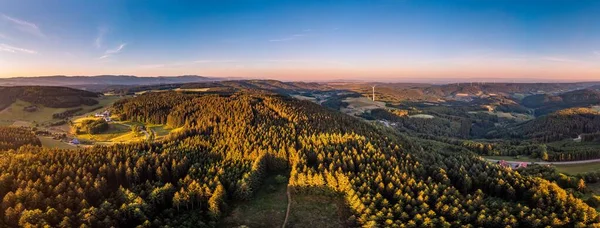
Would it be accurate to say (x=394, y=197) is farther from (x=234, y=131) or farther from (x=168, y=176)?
(x=234, y=131)

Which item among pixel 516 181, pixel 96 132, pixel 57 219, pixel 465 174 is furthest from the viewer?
pixel 96 132

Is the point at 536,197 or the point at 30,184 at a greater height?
the point at 30,184

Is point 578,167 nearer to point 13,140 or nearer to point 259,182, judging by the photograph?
point 259,182

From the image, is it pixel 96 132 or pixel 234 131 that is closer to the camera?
pixel 234 131

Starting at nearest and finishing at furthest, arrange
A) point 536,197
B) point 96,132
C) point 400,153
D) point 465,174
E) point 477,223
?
point 477,223 < point 536,197 < point 465,174 < point 400,153 < point 96,132

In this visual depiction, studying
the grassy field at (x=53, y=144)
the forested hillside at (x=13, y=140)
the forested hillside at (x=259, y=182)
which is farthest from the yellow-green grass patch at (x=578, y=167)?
the forested hillside at (x=13, y=140)

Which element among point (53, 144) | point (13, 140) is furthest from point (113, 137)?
point (13, 140)

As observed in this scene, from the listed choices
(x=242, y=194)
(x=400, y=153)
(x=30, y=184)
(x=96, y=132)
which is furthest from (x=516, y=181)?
(x=96, y=132)

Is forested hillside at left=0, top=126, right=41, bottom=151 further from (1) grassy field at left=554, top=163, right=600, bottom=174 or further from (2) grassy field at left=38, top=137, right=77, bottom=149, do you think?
(1) grassy field at left=554, top=163, right=600, bottom=174
